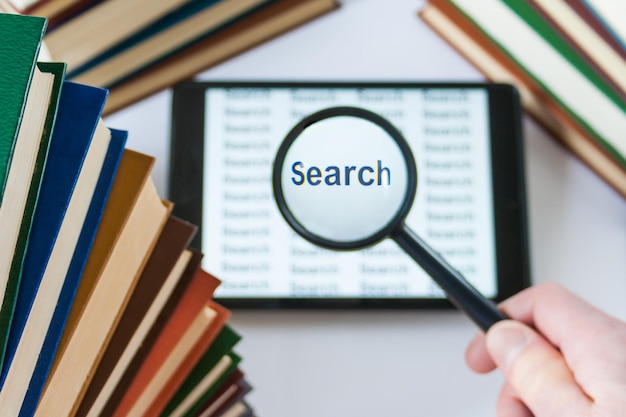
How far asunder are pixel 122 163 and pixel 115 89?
516mm

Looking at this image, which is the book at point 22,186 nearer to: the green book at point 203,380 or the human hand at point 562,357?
the green book at point 203,380

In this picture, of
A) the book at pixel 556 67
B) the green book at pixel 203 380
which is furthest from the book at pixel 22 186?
the book at pixel 556 67

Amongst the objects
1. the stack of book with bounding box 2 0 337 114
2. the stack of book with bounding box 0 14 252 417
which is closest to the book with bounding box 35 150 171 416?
the stack of book with bounding box 0 14 252 417

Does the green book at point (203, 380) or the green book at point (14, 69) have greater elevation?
the green book at point (14, 69)

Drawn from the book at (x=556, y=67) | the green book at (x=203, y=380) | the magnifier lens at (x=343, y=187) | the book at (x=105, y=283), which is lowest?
the green book at (x=203, y=380)

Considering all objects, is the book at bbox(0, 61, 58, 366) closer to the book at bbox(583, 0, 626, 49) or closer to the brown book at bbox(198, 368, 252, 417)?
the brown book at bbox(198, 368, 252, 417)

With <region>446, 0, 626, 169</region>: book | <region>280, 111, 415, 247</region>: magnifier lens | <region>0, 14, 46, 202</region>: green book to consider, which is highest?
<region>446, 0, 626, 169</region>: book

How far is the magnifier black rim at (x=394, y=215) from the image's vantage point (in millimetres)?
485

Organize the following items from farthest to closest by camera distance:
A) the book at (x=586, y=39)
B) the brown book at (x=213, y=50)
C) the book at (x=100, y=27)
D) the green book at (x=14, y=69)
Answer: the brown book at (x=213, y=50)
the book at (x=100, y=27)
the book at (x=586, y=39)
the green book at (x=14, y=69)

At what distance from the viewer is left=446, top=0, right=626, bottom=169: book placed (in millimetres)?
805

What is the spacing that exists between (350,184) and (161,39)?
586 mm

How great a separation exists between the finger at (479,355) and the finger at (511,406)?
0.08 m

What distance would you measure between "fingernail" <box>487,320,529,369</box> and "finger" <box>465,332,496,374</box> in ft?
0.60

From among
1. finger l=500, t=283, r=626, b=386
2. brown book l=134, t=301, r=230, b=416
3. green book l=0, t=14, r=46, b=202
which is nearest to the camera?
green book l=0, t=14, r=46, b=202
